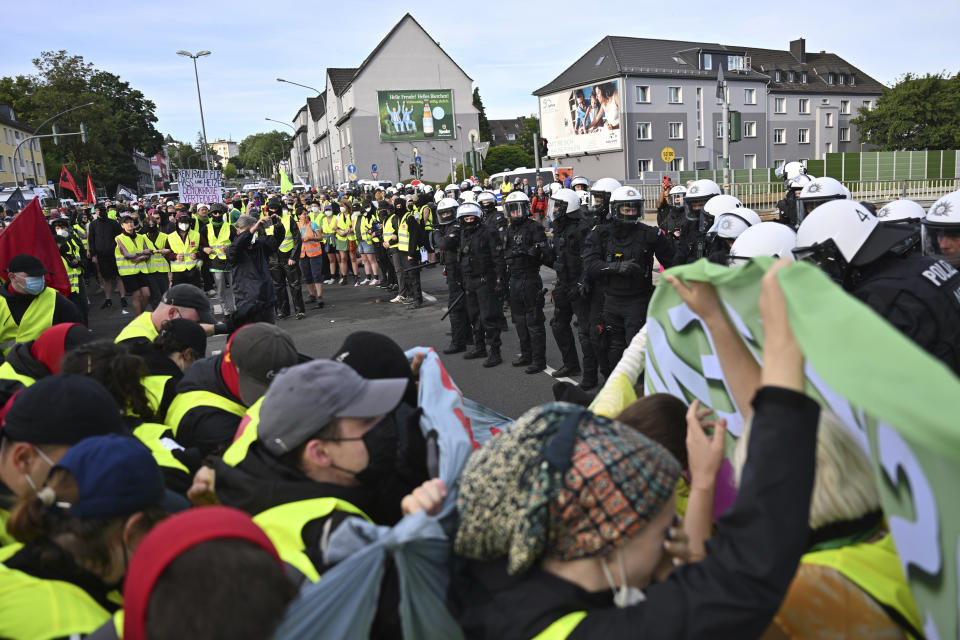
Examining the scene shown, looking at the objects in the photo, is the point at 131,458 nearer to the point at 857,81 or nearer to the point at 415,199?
the point at 415,199

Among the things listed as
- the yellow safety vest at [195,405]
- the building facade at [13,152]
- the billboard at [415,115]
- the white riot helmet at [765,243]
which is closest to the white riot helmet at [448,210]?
the white riot helmet at [765,243]

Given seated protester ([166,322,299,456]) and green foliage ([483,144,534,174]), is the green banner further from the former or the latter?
green foliage ([483,144,534,174])

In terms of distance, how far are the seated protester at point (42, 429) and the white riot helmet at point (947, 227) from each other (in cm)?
472

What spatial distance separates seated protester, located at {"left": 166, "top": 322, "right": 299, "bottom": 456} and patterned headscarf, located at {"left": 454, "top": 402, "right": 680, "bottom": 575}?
1.96 meters

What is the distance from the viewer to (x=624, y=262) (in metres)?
6.44

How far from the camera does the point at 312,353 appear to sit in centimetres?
1013

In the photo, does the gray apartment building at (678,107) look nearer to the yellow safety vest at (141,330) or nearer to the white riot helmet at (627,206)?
the white riot helmet at (627,206)

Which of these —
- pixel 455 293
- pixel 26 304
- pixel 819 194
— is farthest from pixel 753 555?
pixel 455 293

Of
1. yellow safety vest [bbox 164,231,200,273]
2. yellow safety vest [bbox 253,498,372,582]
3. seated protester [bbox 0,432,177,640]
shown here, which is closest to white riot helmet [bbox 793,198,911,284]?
yellow safety vest [bbox 253,498,372,582]

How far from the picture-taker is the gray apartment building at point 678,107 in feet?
175

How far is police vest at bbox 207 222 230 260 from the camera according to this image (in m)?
12.1

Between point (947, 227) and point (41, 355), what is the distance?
550 centimetres

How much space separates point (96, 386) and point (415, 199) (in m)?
13.0

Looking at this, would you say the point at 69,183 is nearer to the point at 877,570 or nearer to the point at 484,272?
the point at 484,272
